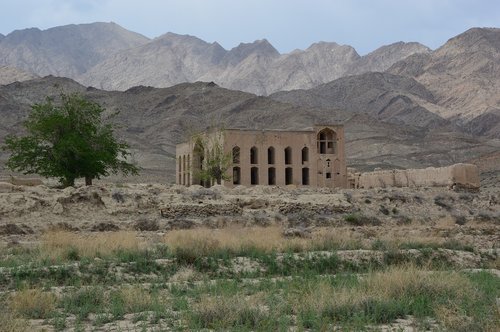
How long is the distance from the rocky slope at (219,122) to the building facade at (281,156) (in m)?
33.1

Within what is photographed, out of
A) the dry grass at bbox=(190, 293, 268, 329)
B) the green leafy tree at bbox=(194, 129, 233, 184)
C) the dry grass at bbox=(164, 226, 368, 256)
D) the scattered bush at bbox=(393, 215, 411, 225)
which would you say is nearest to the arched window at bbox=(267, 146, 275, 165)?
the green leafy tree at bbox=(194, 129, 233, 184)

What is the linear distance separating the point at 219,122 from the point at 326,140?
5442 cm

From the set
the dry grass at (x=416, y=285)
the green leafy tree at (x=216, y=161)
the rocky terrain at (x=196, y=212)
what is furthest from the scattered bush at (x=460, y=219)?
the green leafy tree at (x=216, y=161)

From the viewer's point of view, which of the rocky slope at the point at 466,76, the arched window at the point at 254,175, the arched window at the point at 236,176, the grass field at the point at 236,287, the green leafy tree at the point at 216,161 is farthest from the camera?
the rocky slope at the point at 466,76

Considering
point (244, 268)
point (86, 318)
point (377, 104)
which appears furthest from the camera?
point (377, 104)

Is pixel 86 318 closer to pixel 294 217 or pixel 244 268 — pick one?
pixel 244 268

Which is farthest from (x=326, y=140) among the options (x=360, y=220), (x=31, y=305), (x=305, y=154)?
(x=31, y=305)

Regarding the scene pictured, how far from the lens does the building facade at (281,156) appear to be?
5059 cm

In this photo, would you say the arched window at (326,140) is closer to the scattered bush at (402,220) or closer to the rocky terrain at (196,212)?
the rocky terrain at (196,212)

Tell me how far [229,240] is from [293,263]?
2.32 m

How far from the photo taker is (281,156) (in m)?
52.0

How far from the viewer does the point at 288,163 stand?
52.6 m

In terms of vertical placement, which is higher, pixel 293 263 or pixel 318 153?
pixel 318 153

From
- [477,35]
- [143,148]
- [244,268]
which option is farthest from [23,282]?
[477,35]
